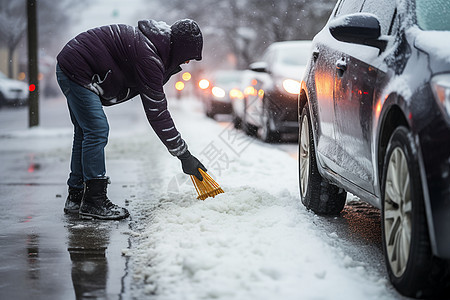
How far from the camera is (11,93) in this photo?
2939 cm

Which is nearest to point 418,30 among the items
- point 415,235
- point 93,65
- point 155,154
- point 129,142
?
point 415,235

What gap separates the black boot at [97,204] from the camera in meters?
5.28

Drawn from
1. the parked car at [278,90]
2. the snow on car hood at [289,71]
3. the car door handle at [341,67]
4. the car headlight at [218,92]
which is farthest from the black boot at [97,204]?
the car headlight at [218,92]

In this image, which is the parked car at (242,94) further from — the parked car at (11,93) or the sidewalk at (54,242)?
the parked car at (11,93)

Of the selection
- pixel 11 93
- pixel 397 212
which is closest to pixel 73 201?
pixel 397 212

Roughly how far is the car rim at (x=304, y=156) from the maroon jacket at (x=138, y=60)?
0.97 m

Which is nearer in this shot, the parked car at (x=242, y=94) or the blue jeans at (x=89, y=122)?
the blue jeans at (x=89, y=122)

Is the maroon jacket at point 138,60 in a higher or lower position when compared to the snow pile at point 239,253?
higher

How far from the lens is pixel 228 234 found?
4.14 metres

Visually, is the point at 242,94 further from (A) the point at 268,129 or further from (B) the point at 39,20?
(B) the point at 39,20

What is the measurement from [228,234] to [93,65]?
5.96ft

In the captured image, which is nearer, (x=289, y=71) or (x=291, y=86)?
(x=291, y=86)

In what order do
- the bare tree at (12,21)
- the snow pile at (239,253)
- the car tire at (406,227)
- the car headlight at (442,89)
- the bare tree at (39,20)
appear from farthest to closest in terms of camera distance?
the bare tree at (39,20)
the bare tree at (12,21)
the snow pile at (239,253)
the car tire at (406,227)
the car headlight at (442,89)

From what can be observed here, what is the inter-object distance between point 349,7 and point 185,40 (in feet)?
3.96
